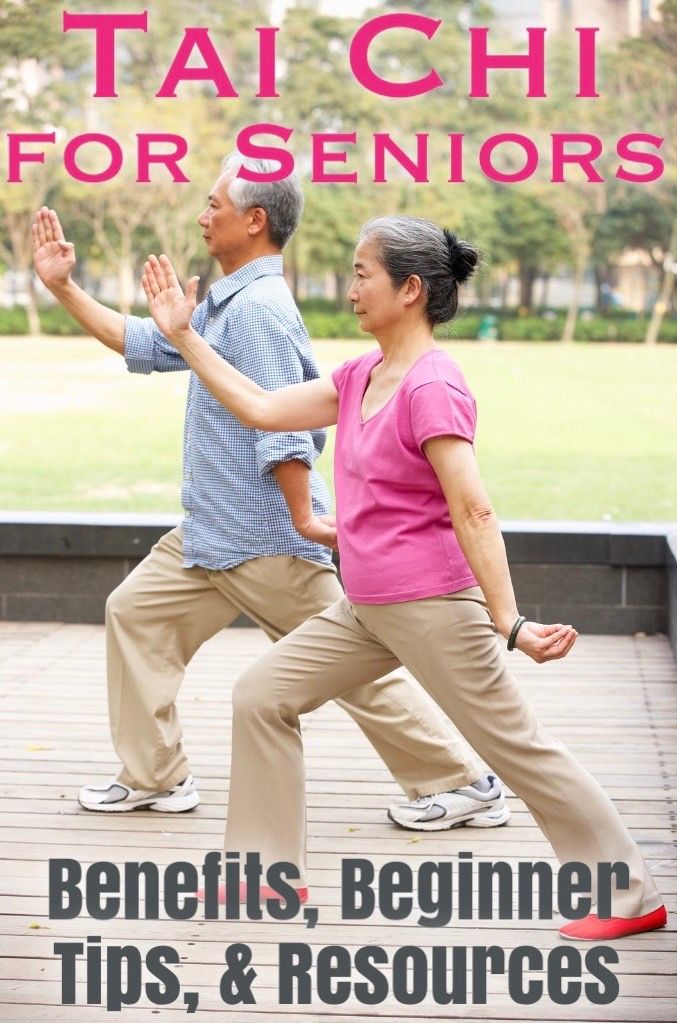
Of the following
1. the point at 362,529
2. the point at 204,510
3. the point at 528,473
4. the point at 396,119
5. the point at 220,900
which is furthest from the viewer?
the point at 396,119

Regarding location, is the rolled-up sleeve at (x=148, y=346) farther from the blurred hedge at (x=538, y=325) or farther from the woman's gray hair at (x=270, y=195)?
the blurred hedge at (x=538, y=325)

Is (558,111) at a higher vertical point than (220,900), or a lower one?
higher

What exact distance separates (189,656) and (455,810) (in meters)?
0.88

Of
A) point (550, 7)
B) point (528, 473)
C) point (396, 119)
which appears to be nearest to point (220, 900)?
point (528, 473)

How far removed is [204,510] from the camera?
4.50 meters

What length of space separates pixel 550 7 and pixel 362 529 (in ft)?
107

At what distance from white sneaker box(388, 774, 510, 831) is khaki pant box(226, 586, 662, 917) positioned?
0.74 metres

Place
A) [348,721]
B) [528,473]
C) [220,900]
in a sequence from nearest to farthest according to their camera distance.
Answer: [220,900] < [348,721] < [528,473]

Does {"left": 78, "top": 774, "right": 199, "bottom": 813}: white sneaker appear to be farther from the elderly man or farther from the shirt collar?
the shirt collar

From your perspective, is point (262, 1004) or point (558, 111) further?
point (558, 111)

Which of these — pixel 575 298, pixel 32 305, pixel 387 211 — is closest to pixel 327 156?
pixel 387 211

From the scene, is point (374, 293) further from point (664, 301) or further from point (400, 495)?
point (664, 301)

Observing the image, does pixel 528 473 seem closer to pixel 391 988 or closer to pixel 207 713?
pixel 207 713

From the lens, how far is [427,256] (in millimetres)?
3670
